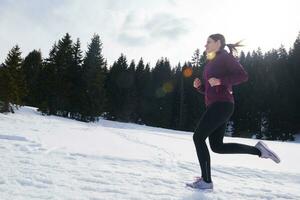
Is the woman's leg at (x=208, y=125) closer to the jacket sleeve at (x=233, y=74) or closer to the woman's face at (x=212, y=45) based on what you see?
the jacket sleeve at (x=233, y=74)

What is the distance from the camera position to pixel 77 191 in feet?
11.4

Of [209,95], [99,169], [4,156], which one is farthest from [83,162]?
[209,95]

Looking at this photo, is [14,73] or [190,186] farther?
[14,73]

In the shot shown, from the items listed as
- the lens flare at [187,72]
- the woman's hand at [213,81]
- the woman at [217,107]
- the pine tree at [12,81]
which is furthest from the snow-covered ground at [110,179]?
the lens flare at [187,72]

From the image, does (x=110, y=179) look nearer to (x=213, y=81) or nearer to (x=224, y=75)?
(x=213, y=81)

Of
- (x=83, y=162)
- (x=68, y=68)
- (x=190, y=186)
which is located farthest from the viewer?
(x=68, y=68)

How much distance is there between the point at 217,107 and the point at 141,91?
2382 inches

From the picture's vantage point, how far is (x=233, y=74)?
169 inches

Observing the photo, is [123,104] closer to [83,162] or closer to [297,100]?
[297,100]

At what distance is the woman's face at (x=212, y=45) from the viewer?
15.0 feet

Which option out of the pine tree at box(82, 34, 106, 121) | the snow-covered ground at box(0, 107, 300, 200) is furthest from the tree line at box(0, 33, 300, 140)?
the snow-covered ground at box(0, 107, 300, 200)

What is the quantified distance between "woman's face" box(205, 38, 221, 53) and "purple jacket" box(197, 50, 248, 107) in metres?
0.10

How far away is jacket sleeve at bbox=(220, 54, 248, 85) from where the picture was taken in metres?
4.26

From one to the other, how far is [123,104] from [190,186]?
5570 centimetres
